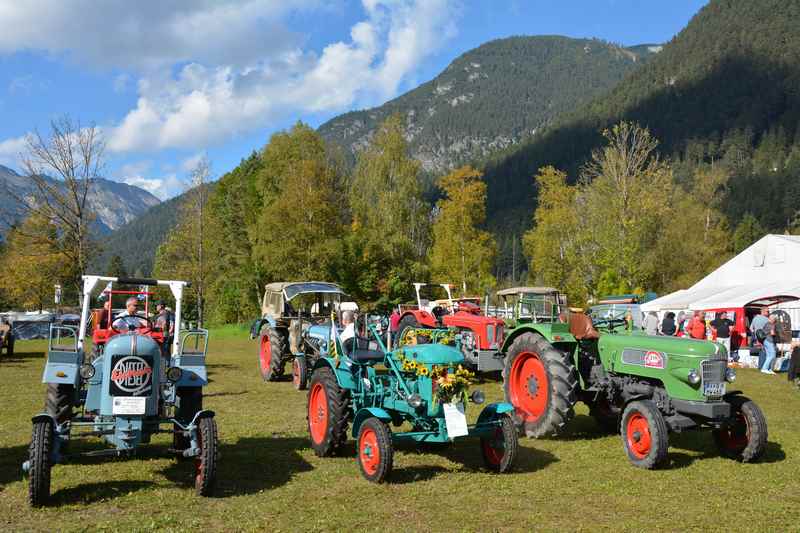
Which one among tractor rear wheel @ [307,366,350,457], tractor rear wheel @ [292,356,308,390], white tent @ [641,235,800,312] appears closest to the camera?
tractor rear wheel @ [307,366,350,457]

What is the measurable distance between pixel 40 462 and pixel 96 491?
830 mm

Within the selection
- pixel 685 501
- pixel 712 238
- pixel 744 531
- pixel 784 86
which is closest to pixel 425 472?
pixel 685 501

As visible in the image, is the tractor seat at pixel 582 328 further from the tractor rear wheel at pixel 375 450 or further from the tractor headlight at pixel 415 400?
the tractor rear wheel at pixel 375 450

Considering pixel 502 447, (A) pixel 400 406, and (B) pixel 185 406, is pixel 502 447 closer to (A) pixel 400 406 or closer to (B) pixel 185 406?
(A) pixel 400 406

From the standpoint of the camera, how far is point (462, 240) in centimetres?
4234

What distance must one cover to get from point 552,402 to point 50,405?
5.58m

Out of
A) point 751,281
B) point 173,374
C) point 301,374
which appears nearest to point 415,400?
point 173,374

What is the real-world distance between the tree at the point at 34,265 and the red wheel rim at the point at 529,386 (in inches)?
872

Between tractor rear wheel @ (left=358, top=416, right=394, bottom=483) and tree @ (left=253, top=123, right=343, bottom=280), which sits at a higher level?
tree @ (left=253, top=123, right=343, bottom=280)

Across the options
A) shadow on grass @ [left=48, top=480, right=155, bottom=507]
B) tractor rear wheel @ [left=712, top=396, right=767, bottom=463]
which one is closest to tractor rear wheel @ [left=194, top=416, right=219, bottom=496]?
shadow on grass @ [left=48, top=480, right=155, bottom=507]

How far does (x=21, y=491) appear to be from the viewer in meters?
5.63

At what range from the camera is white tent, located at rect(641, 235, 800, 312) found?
20.2 metres

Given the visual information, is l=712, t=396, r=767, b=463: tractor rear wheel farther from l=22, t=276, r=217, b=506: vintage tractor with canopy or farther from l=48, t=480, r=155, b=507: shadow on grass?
l=48, t=480, r=155, b=507: shadow on grass

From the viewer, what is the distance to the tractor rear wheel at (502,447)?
20.9 ft
